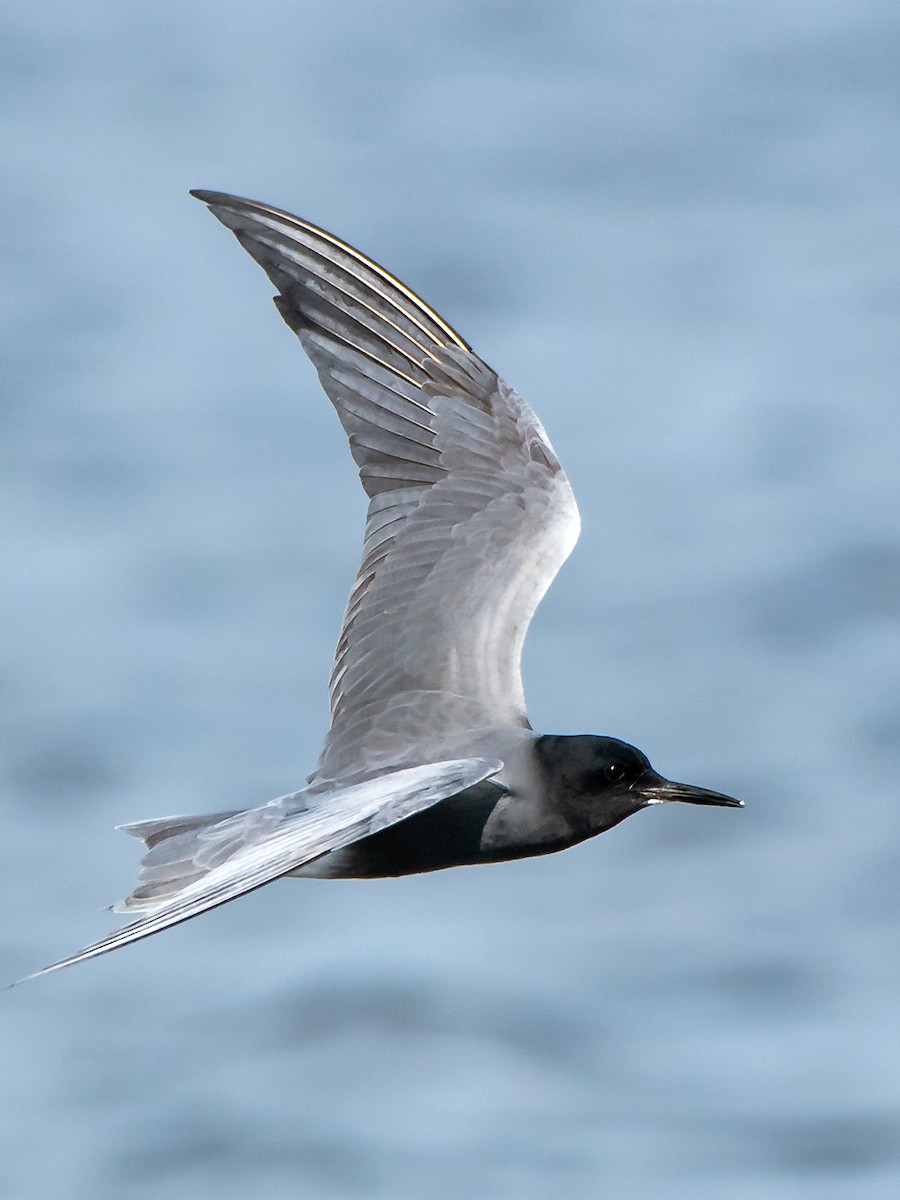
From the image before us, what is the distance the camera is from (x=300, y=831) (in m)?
7.55

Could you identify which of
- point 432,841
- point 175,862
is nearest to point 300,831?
point 175,862

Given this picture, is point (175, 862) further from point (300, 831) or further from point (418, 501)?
point (418, 501)

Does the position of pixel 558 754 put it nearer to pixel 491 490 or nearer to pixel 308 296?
pixel 491 490

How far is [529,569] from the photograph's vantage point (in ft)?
32.5

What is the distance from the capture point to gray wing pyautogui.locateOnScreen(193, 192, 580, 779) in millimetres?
9680

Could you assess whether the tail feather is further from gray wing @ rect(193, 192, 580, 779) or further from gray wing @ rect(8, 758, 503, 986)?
gray wing @ rect(193, 192, 580, 779)

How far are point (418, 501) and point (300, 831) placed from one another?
109 inches

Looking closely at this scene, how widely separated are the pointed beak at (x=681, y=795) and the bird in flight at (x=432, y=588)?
1 cm

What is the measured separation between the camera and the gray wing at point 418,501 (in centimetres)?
968

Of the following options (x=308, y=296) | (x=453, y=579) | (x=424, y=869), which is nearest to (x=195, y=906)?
(x=424, y=869)

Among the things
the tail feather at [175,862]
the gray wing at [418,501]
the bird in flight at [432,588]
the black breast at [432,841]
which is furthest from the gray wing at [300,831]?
the gray wing at [418,501]

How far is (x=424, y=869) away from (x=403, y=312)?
7.96 feet

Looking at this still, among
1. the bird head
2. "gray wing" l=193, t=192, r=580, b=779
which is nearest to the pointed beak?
the bird head

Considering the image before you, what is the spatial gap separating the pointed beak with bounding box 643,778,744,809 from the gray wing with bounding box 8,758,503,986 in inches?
51.4
